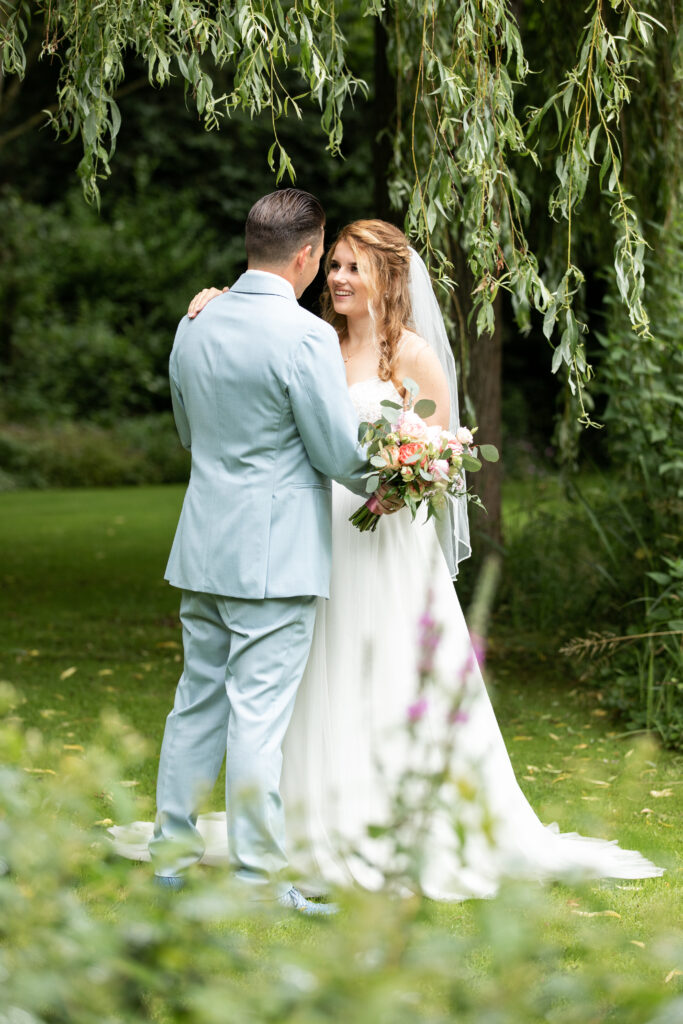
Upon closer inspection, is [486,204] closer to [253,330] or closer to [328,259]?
[328,259]

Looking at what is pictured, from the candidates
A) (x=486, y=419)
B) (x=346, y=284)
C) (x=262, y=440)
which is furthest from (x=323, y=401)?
(x=486, y=419)

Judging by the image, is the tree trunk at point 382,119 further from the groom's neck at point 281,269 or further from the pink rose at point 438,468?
the pink rose at point 438,468

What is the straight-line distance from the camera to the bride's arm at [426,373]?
3709mm

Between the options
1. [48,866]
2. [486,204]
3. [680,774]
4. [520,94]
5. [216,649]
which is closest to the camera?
[48,866]

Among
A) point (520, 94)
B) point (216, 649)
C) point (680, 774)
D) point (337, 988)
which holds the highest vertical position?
point (520, 94)

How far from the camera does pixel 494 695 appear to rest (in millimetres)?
6363

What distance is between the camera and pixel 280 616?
11.0ft

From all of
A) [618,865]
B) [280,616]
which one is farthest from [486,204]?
[618,865]

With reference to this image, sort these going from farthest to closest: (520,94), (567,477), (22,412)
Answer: (22,412)
(520,94)
(567,477)

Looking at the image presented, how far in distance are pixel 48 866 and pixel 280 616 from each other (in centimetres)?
207

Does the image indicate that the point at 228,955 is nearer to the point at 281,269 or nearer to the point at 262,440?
the point at 262,440

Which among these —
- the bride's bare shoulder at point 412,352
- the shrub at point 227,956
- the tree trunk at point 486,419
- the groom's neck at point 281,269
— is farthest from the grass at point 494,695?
the groom's neck at point 281,269

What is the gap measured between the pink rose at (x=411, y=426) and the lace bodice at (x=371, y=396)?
257 mm

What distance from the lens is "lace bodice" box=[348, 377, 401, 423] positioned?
12.1 feet
